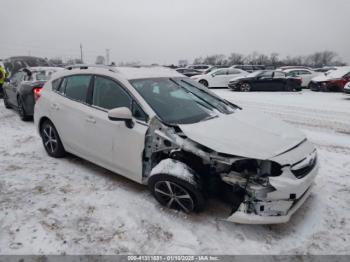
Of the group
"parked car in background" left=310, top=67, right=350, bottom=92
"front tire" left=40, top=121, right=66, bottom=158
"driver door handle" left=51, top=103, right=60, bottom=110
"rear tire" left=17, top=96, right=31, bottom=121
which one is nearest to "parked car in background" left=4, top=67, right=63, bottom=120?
"rear tire" left=17, top=96, right=31, bottom=121

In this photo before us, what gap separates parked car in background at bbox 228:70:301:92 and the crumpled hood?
1243cm

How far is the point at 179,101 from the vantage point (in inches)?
Result: 140

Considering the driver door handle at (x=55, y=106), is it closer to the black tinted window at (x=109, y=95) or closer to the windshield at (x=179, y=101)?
the black tinted window at (x=109, y=95)

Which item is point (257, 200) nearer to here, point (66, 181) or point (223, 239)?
point (223, 239)

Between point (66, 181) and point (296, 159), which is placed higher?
point (296, 159)

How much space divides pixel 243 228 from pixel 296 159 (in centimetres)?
94

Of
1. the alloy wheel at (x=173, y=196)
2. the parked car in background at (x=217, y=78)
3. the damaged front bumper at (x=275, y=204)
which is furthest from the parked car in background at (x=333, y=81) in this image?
the alloy wheel at (x=173, y=196)

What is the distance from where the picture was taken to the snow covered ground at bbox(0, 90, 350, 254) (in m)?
2.52

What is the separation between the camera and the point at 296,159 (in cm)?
266

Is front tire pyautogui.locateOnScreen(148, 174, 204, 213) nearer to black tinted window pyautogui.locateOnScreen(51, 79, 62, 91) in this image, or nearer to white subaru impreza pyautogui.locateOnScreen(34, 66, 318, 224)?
white subaru impreza pyautogui.locateOnScreen(34, 66, 318, 224)

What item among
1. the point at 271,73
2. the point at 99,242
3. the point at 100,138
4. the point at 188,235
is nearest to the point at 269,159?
the point at 188,235

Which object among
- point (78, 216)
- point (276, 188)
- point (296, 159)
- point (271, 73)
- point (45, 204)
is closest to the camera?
point (276, 188)

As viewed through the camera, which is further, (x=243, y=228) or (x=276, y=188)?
(x=243, y=228)

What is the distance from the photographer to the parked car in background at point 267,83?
15172 millimetres
